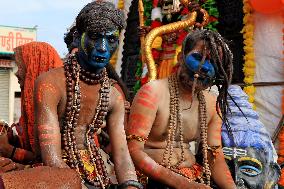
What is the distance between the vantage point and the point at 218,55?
3.52m

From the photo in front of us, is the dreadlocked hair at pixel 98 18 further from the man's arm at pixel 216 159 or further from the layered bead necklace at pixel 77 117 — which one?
the man's arm at pixel 216 159

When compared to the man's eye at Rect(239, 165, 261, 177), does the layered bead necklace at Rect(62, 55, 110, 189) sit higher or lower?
higher

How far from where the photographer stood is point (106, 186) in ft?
9.82

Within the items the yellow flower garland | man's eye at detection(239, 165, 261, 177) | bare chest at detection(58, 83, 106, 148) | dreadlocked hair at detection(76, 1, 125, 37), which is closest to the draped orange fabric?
bare chest at detection(58, 83, 106, 148)

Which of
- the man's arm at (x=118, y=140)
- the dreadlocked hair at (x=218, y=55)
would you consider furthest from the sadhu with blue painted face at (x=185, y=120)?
the man's arm at (x=118, y=140)

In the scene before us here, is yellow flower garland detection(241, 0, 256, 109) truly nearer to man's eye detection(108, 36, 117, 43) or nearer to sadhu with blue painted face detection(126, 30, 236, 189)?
sadhu with blue painted face detection(126, 30, 236, 189)

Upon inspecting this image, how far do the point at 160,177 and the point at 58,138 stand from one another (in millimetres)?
855

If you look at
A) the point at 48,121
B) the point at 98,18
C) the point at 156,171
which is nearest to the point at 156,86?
the point at 156,171

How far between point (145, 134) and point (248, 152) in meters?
1.50

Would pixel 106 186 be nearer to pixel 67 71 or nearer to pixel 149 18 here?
pixel 67 71

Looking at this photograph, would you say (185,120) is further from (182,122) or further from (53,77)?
(53,77)

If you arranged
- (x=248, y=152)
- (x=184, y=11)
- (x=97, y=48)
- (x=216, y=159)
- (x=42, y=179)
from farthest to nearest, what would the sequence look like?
1. (x=184, y=11)
2. (x=248, y=152)
3. (x=216, y=159)
4. (x=97, y=48)
5. (x=42, y=179)

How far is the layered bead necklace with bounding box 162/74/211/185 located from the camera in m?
3.58

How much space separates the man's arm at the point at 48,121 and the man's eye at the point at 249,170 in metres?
2.09
